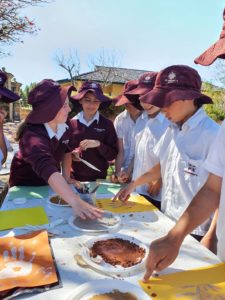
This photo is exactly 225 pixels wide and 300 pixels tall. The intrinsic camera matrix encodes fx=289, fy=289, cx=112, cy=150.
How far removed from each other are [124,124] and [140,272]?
8.07 ft

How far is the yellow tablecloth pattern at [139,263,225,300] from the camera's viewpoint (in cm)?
99

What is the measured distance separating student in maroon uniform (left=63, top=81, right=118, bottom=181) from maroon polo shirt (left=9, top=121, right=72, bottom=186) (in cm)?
47

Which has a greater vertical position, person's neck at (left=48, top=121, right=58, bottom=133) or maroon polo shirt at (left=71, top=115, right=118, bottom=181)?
person's neck at (left=48, top=121, right=58, bottom=133)

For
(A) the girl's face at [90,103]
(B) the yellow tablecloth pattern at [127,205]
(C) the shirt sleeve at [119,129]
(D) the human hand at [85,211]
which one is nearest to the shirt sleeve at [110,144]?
(A) the girl's face at [90,103]

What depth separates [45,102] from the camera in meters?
2.03

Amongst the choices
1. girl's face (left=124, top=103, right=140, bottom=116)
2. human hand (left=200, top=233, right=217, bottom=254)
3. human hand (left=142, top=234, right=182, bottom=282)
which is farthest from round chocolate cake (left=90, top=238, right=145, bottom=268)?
girl's face (left=124, top=103, right=140, bottom=116)

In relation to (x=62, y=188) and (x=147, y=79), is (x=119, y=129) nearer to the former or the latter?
(x=147, y=79)

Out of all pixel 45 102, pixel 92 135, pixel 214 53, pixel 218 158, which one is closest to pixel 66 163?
pixel 92 135

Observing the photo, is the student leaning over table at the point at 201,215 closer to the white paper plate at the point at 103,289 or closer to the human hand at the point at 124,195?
the white paper plate at the point at 103,289

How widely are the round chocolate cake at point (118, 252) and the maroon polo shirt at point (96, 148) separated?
63.9 inches

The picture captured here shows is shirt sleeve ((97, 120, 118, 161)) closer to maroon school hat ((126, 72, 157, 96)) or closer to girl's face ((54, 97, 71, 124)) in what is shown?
maroon school hat ((126, 72, 157, 96))

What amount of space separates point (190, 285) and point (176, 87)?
1.19 m

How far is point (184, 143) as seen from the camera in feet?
6.18

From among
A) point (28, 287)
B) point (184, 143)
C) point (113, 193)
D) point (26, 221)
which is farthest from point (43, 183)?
point (28, 287)
